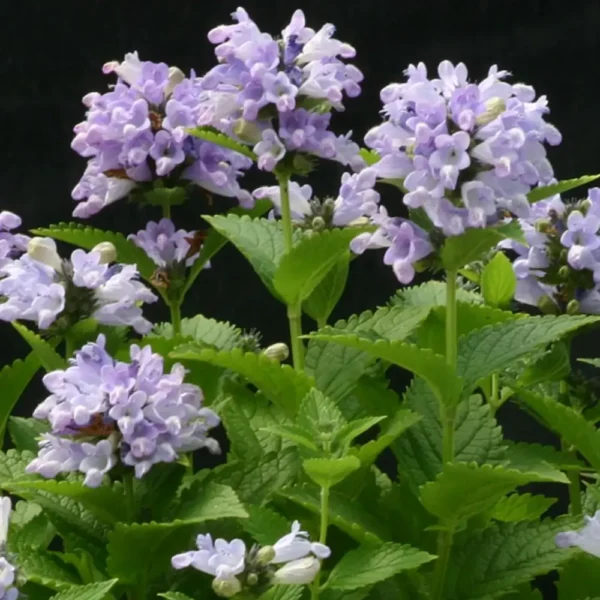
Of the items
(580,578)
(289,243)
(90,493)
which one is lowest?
(580,578)

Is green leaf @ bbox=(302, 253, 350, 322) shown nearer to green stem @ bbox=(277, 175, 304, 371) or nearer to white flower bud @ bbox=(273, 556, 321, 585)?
green stem @ bbox=(277, 175, 304, 371)


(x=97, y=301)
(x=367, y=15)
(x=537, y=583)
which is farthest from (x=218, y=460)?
(x=97, y=301)

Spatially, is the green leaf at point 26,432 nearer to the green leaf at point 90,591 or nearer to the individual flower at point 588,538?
the green leaf at point 90,591

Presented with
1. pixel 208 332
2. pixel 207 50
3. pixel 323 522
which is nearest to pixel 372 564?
pixel 323 522

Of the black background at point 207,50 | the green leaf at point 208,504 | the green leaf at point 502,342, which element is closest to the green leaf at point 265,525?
the green leaf at point 208,504

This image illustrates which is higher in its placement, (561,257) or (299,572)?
(561,257)

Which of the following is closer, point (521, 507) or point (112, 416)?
point (112, 416)

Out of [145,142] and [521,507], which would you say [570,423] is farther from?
[145,142]
